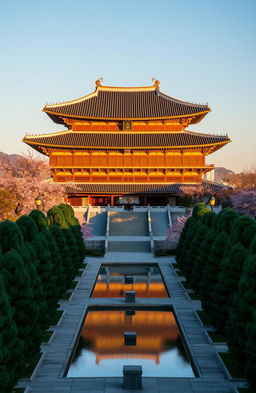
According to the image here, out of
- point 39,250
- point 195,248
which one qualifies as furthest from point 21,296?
point 195,248

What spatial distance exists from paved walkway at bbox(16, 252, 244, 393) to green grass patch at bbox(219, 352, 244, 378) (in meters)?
0.21

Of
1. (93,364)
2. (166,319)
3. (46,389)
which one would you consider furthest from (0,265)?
(166,319)

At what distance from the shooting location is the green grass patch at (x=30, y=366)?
15.6m

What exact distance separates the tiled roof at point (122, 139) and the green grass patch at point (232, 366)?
44917 millimetres

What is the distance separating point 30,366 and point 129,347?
15.0 ft

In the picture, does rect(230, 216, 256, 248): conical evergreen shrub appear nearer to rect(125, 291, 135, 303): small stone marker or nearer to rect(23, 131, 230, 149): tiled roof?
rect(125, 291, 135, 303): small stone marker

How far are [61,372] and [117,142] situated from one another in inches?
1883

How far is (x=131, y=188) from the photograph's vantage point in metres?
61.2

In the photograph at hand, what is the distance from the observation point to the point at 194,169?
62625 millimetres

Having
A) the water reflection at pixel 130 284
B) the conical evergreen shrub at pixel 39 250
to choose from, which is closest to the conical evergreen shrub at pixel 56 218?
the water reflection at pixel 130 284

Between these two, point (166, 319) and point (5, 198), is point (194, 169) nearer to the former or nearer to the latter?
point (5, 198)

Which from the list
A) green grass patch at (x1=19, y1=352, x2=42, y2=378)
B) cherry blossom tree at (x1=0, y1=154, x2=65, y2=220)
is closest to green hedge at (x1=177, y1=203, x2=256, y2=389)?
green grass patch at (x1=19, y1=352, x2=42, y2=378)

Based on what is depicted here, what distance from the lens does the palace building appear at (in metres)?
61.0

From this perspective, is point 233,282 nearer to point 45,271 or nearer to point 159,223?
point 45,271
